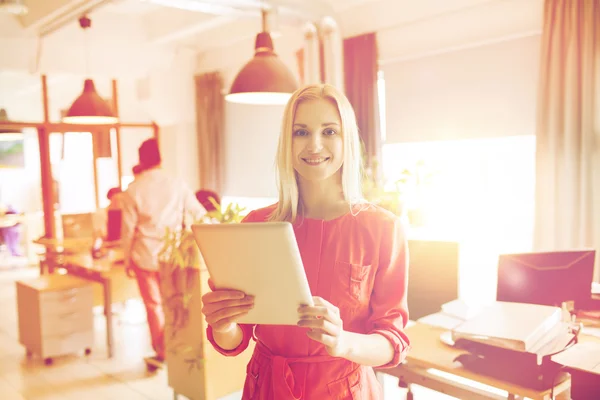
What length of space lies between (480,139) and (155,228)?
3.06 metres

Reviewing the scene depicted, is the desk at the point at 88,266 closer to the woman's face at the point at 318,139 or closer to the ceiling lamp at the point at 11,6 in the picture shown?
the ceiling lamp at the point at 11,6

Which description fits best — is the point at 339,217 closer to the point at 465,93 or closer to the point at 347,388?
the point at 347,388

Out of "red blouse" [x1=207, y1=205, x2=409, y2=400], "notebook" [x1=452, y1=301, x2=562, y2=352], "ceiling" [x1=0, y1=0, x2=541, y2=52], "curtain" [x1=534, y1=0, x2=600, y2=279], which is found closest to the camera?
"red blouse" [x1=207, y1=205, x2=409, y2=400]

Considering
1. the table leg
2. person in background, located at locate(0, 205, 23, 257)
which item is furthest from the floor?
person in background, located at locate(0, 205, 23, 257)

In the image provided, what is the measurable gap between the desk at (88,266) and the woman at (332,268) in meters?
3.37

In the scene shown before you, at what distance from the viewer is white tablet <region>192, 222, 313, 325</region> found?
1.02 meters

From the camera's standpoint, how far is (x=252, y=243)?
1.03 m

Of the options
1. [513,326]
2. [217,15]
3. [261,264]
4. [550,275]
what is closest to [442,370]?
[513,326]

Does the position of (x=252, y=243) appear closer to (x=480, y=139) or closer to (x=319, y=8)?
(x=480, y=139)

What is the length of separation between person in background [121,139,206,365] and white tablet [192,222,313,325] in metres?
3.05

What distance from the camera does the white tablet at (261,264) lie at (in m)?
1.02

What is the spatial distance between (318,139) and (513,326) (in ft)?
3.41

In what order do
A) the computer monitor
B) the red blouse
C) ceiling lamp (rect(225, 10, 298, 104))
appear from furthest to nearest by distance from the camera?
ceiling lamp (rect(225, 10, 298, 104)), the computer monitor, the red blouse

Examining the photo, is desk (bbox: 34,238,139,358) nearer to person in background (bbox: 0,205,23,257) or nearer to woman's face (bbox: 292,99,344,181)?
woman's face (bbox: 292,99,344,181)
